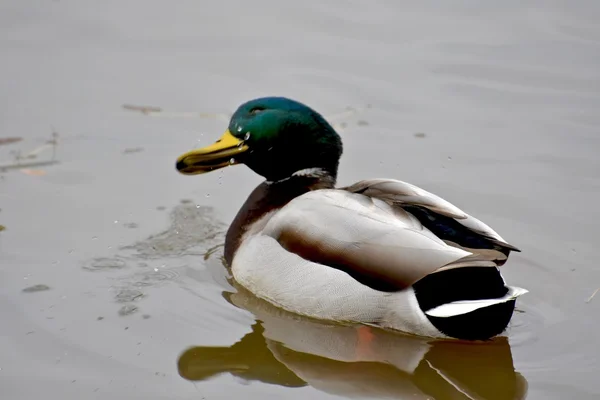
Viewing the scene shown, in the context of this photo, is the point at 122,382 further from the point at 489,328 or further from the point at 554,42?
the point at 554,42

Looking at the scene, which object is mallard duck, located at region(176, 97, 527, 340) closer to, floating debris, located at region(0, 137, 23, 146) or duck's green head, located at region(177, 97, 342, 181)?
duck's green head, located at region(177, 97, 342, 181)

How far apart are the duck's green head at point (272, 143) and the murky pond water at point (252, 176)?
67 cm

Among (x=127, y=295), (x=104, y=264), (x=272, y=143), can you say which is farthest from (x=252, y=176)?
(x=127, y=295)

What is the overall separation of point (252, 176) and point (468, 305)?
2.80 m

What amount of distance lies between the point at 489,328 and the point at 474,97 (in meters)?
3.55

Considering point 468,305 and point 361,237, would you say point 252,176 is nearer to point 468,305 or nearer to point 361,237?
point 361,237

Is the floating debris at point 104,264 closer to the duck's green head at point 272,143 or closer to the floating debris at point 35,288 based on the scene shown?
the floating debris at point 35,288

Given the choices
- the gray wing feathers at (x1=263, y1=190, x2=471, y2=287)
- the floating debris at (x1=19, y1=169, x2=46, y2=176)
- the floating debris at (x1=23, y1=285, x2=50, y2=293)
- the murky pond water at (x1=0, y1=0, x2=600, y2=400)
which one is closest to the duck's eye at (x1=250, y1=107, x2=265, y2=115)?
the gray wing feathers at (x1=263, y1=190, x2=471, y2=287)

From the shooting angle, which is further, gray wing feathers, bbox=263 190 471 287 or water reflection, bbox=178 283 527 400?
gray wing feathers, bbox=263 190 471 287

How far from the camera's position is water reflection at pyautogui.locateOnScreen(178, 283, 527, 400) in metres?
5.50

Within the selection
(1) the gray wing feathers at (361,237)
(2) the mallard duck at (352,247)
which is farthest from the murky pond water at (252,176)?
(1) the gray wing feathers at (361,237)

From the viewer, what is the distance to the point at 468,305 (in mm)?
5559

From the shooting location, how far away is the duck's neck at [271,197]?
6.62 metres

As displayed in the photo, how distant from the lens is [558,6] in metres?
10.2
